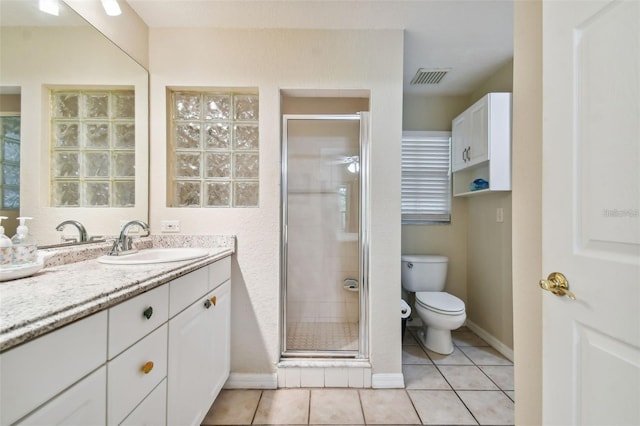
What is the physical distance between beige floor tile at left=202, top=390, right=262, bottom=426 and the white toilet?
142 centimetres

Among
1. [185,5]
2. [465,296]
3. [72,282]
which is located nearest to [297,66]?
[185,5]

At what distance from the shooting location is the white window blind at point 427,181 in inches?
103

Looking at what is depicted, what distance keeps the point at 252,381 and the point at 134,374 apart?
109cm

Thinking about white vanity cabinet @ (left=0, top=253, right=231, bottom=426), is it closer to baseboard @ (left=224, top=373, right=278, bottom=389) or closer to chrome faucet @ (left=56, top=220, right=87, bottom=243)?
baseboard @ (left=224, top=373, right=278, bottom=389)

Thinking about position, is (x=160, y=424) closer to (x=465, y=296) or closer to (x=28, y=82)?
(x=28, y=82)

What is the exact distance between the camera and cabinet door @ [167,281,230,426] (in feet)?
3.47

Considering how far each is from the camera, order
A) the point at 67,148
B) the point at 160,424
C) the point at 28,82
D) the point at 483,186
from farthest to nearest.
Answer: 1. the point at 483,186
2. the point at 67,148
3. the point at 28,82
4. the point at 160,424

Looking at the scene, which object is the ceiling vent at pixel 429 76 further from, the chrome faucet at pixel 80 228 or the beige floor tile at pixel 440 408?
the chrome faucet at pixel 80 228

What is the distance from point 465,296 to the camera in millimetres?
2619

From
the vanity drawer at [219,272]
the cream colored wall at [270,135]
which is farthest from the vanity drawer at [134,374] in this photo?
the cream colored wall at [270,135]

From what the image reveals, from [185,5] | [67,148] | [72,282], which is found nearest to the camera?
[72,282]

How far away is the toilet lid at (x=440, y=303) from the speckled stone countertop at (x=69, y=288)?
1706mm
